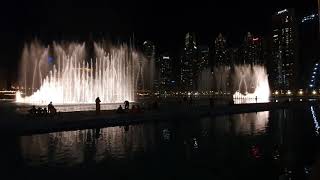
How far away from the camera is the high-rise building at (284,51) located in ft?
433

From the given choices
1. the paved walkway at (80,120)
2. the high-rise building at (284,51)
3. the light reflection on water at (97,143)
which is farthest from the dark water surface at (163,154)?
the high-rise building at (284,51)

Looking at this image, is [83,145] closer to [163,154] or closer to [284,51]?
[163,154]

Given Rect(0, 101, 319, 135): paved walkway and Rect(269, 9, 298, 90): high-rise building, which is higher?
Rect(269, 9, 298, 90): high-rise building

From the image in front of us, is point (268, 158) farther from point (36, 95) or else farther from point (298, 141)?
point (36, 95)

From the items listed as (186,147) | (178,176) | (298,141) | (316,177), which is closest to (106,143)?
(186,147)

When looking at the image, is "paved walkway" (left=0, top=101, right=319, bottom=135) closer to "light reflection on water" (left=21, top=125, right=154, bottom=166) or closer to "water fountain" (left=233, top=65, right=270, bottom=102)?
"light reflection on water" (left=21, top=125, right=154, bottom=166)

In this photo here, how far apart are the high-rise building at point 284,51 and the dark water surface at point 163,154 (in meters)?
120

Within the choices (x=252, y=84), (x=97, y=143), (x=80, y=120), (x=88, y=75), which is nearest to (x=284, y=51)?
(x=252, y=84)

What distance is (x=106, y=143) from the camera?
1406 cm

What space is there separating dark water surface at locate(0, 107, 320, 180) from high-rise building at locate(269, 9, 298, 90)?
393ft

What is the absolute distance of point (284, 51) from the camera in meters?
141

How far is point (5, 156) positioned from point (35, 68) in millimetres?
42222

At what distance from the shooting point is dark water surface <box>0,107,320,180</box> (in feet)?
30.8

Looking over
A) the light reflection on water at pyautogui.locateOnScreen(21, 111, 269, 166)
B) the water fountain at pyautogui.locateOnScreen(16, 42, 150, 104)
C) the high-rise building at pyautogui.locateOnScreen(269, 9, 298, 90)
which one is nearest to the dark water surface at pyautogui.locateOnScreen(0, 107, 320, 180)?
the light reflection on water at pyautogui.locateOnScreen(21, 111, 269, 166)
